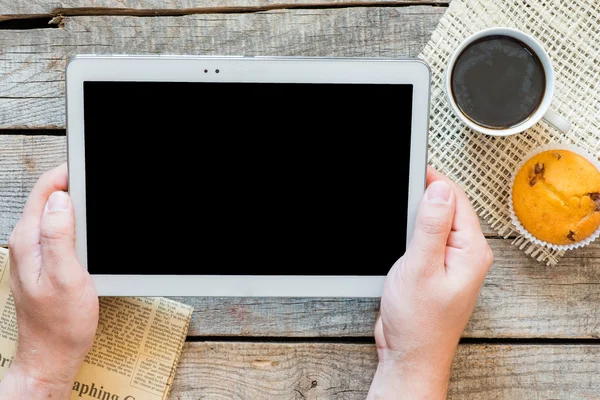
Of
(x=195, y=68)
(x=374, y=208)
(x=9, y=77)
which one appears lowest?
(x=374, y=208)

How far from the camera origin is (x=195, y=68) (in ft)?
2.06

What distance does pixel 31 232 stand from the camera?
0.68 metres

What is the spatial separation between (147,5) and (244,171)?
30cm

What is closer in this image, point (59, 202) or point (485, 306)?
point (59, 202)

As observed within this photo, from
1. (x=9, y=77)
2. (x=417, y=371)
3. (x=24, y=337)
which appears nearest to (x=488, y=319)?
(x=417, y=371)

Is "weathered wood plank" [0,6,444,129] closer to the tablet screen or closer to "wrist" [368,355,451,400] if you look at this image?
the tablet screen

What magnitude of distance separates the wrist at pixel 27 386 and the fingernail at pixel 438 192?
0.52m

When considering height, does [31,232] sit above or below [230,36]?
below

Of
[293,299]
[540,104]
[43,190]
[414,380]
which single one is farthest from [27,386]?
[540,104]

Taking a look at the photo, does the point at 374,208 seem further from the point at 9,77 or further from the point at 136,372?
the point at 9,77

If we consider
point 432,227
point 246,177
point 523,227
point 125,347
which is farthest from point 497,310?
point 125,347

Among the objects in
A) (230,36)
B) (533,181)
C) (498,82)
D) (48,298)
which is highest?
(230,36)

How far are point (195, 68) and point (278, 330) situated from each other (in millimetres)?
382

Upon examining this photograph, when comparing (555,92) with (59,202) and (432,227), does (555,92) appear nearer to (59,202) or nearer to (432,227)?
(432,227)
